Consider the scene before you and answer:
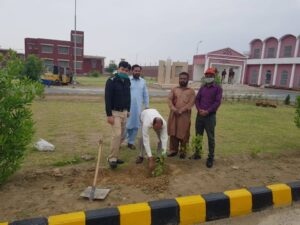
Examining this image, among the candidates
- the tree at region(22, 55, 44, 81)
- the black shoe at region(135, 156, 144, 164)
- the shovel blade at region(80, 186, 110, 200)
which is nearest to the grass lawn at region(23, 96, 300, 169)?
the black shoe at region(135, 156, 144, 164)

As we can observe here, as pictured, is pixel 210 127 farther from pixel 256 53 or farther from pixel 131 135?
pixel 256 53

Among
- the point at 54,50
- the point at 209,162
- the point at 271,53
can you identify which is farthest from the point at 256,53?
the point at 209,162

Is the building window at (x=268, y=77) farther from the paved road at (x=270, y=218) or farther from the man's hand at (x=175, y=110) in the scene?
the paved road at (x=270, y=218)

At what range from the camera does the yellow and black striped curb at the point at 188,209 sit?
2926 mm

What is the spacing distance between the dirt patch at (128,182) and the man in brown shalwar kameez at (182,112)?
415 mm

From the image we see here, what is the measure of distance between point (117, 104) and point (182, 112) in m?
1.18

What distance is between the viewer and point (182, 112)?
16.8ft

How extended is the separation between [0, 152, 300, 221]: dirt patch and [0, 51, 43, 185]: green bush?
429 mm

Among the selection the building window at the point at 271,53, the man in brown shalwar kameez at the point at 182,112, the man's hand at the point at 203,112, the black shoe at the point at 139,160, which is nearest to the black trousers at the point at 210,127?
the man's hand at the point at 203,112

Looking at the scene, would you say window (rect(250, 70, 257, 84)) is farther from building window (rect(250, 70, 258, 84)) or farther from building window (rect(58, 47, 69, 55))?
building window (rect(58, 47, 69, 55))

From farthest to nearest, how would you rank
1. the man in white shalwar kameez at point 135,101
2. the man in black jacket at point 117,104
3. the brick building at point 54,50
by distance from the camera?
1. the brick building at point 54,50
2. the man in white shalwar kameez at point 135,101
3. the man in black jacket at point 117,104

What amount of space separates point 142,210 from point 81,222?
0.64 m

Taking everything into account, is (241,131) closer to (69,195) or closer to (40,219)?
(69,195)

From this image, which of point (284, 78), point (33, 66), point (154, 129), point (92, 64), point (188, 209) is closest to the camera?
point (188, 209)
